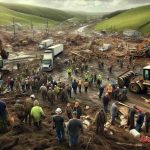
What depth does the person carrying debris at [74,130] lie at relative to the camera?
17766 mm

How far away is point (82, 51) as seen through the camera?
70875 mm

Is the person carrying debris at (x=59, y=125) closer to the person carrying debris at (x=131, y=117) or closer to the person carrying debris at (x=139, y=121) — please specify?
the person carrying debris at (x=139, y=121)

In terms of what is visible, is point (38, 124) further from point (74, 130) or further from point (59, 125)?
point (74, 130)

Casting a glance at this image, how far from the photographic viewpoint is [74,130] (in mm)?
17844

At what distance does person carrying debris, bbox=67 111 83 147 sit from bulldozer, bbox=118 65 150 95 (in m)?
19.6

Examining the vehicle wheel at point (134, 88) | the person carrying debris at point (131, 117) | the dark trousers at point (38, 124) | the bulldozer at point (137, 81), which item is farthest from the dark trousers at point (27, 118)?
the vehicle wheel at point (134, 88)

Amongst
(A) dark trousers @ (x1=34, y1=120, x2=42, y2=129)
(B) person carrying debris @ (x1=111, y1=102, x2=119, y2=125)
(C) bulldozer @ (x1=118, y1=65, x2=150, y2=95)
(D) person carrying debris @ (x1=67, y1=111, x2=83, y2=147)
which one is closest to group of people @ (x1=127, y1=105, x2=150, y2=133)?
(B) person carrying debris @ (x1=111, y1=102, x2=119, y2=125)

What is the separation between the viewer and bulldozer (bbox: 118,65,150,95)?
120ft

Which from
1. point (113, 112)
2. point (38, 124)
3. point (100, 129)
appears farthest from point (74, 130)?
point (113, 112)

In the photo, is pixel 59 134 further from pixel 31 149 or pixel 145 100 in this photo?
pixel 145 100

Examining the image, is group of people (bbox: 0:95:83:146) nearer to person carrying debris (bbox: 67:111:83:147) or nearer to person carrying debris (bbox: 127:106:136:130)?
person carrying debris (bbox: 67:111:83:147)

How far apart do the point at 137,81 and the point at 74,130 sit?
843 inches

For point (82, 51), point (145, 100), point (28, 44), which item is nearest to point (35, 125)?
point (145, 100)

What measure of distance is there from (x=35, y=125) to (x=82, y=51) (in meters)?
50.5
